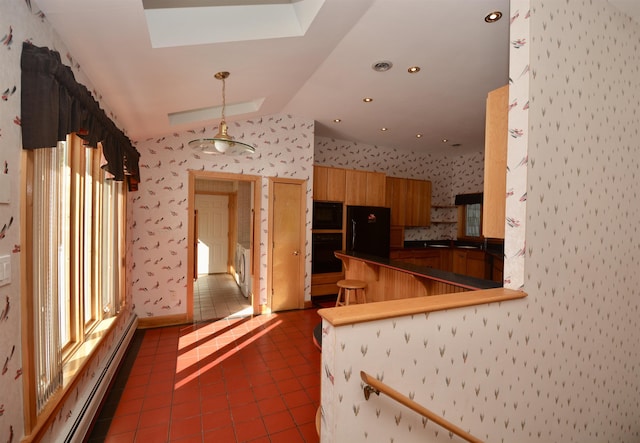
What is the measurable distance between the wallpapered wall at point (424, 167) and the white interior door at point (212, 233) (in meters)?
3.06

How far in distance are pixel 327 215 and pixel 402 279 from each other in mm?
1903

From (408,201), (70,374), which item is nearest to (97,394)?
(70,374)

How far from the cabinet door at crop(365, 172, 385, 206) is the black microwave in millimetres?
621

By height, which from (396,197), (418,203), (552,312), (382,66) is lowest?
(552,312)

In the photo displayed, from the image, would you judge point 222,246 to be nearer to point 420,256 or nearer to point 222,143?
point 420,256

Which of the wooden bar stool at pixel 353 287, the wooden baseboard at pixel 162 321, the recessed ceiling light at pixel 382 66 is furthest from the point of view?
the wooden baseboard at pixel 162 321

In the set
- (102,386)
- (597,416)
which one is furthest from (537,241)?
(102,386)

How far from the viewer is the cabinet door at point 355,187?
494 centimetres

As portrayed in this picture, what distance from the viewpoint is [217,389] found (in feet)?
7.91

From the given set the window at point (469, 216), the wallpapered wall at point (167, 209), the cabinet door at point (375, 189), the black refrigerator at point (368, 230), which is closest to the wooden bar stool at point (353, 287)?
the black refrigerator at point (368, 230)

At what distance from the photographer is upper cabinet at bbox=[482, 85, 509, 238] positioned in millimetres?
1765

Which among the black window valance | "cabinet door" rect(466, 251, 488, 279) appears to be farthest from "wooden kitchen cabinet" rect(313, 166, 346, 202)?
the black window valance

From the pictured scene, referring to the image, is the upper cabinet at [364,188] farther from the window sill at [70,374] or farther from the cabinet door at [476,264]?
the window sill at [70,374]

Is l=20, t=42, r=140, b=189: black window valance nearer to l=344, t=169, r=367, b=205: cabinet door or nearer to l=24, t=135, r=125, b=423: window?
l=24, t=135, r=125, b=423: window
